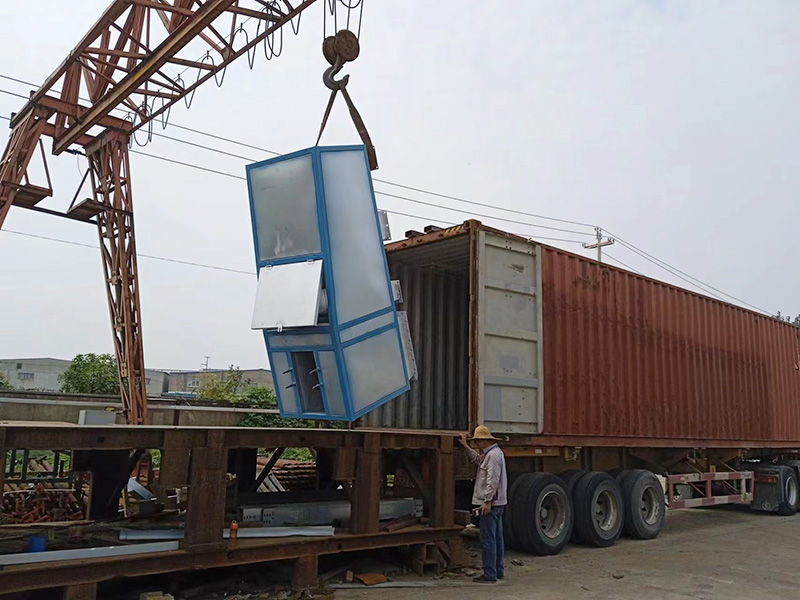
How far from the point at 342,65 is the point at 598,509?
6162 mm

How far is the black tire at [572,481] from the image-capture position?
830 cm

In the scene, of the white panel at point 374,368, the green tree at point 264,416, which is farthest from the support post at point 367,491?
A: the green tree at point 264,416

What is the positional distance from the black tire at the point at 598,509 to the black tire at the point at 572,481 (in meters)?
0.04

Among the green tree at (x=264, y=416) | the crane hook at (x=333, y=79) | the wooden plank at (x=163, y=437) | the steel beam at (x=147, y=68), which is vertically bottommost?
the wooden plank at (x=163, y=437)

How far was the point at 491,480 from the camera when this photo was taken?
21.6ft

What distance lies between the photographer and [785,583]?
23.0 feet

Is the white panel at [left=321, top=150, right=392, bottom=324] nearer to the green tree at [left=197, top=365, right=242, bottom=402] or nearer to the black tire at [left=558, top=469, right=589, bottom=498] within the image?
the black tire at [left=558, top=469, right=589, bottom=498]

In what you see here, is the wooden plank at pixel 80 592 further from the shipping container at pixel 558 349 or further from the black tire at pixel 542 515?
the black tire at pixel 542 515

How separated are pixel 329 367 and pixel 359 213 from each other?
4.48 feet

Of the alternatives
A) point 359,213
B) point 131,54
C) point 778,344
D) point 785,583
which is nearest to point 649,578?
point 785,583

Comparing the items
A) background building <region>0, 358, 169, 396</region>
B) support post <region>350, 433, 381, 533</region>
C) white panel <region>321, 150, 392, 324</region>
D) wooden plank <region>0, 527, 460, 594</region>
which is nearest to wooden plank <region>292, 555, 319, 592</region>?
wooden plank <region>0, 527, 460, 594</region>

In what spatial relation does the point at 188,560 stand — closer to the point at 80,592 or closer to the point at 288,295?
the point at 80,592

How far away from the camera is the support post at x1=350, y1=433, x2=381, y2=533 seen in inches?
241

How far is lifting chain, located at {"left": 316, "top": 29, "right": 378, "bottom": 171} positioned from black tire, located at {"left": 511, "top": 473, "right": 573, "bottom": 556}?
156 inches
